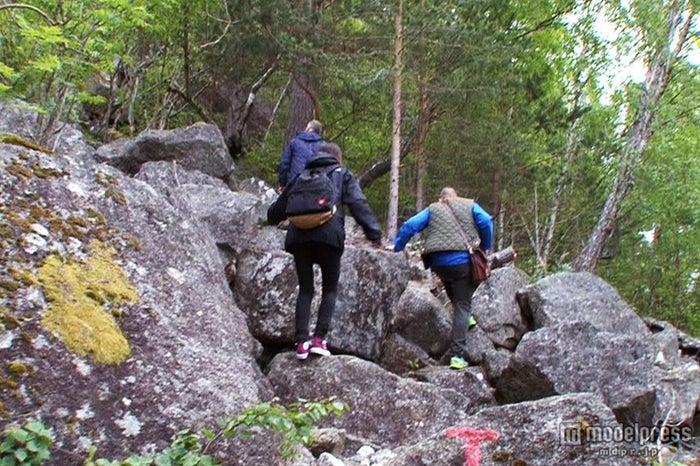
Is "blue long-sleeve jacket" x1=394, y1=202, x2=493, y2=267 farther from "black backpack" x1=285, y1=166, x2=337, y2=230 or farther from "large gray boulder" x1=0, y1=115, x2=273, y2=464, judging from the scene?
"large gray boulder" x1=0, y1=115, x2=273, y2=464

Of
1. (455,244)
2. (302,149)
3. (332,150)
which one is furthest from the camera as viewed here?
(302,149)

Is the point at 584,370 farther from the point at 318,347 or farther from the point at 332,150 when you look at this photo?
the point at 332,150

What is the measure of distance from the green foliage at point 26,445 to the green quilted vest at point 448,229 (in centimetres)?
508

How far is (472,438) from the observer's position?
3.51 m

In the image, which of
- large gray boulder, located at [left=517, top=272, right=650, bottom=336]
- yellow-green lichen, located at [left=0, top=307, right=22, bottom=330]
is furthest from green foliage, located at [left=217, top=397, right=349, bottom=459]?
large gray boulder, located at [left=517, top=272, right=650, bottom=336]

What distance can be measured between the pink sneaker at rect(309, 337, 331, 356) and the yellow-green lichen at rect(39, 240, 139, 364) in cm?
214

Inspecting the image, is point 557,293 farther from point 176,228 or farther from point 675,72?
point 675,72

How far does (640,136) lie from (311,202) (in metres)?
13.6

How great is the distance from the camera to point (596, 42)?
872 inches

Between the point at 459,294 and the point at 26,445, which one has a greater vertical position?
the point at 459,294

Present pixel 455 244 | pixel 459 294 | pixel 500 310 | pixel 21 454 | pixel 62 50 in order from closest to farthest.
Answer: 1. pixel 21 454
2. pixel 62 50
3. pixel 455 244
4. pixel 459 294
5. pixel 500 310

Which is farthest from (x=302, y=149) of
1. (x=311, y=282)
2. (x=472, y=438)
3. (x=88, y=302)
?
(x=472, y=438)

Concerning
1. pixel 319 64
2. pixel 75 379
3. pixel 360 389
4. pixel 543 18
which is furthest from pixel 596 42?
pixel 75 379

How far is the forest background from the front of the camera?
12797mm
